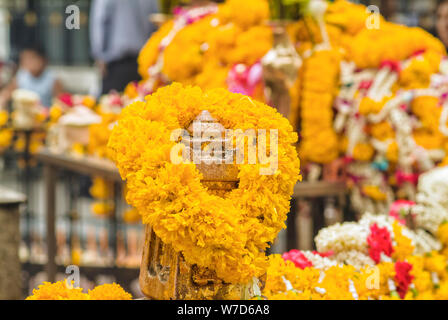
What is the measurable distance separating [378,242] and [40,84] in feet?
18.2

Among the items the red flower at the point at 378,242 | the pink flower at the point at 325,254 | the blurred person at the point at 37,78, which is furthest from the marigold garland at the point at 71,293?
the blurred person at the point at 37,78

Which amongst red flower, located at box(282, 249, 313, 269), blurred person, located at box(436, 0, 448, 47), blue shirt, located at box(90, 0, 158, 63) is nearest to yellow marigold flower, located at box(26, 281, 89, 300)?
red flower, located at box(282, 249, 313, 269)

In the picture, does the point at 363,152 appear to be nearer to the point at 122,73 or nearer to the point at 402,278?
the point at 402,278

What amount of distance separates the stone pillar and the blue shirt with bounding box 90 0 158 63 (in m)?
2.18

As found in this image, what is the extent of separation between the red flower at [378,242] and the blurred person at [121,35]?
3605 mm

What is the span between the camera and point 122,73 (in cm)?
520

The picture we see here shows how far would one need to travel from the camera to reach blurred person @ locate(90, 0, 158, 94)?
16.5 feet

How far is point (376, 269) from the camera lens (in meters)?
1.67

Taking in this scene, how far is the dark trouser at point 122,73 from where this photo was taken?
516 cm

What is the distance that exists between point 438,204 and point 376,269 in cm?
52

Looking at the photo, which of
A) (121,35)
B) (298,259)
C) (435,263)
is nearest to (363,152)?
(435,263)

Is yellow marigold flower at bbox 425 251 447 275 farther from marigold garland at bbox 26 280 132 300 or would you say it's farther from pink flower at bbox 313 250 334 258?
marigold garland at bbox 26 280 132 300

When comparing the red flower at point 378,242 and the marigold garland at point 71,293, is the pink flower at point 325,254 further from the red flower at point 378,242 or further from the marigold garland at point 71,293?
the marigold garland at point 71,293
